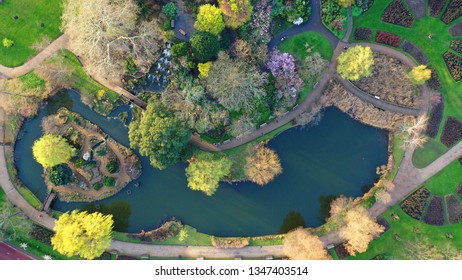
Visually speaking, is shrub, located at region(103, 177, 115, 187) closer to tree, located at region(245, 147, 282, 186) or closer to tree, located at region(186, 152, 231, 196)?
tree, located at region(186, 152, 231, 196)

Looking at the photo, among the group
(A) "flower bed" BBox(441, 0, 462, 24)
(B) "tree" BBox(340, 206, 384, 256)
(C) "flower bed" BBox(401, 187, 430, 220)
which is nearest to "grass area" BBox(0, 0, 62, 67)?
(B) "tree" BBox(340, 206, 384, 256)

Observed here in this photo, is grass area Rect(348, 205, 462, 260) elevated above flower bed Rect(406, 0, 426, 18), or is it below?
below

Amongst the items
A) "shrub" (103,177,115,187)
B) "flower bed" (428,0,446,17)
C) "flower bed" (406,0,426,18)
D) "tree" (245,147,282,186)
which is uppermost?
"flower bed" (428,0,446,17)

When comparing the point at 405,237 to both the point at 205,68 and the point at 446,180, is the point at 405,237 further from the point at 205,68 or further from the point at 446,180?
the point at 205,68

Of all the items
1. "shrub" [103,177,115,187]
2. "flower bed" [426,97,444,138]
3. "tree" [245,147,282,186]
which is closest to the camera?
"tree" [245,147,282,186]

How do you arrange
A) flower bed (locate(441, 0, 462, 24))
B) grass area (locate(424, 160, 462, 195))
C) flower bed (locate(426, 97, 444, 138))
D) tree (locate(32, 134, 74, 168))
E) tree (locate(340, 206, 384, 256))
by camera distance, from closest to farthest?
1. tree (locate(32, 134, 74, 168))
2. tree (locate(340, 206, 384, 256))
3. flower bed (locate(441, 0, 462, 24))
4. grass area (locate(424, 160, 462, 195))
5. flower bed (locate(426, 97, 444, 138))

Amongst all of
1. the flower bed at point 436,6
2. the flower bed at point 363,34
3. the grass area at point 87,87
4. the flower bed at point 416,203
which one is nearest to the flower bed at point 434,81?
the flower bed at point 436,6
